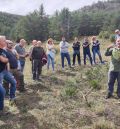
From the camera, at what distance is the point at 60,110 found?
30.5ft

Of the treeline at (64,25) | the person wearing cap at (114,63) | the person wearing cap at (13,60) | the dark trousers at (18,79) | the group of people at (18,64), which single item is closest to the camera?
the group of people at (18,64)

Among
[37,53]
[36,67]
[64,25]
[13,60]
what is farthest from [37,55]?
[64,25]

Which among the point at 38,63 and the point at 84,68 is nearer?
the point at 38,63

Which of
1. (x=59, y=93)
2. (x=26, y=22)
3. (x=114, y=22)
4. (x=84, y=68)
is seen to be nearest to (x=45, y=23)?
(x=26, y=22)

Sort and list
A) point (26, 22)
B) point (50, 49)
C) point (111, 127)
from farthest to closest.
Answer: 1. point (26, 22)
2. point (50, 49)
3. point (111, 127)

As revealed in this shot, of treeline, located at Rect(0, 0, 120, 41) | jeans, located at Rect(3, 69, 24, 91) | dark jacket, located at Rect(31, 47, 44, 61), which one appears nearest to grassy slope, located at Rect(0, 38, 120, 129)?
jeans, located at Rect(3, 69, 24, 91)

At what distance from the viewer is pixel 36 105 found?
388 inches

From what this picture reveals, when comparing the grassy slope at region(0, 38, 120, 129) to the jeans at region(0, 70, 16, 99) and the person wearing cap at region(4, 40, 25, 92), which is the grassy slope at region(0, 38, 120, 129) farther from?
the person wearing cap at region(4, 40, 25, 92)

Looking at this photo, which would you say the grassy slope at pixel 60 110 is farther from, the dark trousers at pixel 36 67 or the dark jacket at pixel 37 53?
the dark jacket at pixel 37 53

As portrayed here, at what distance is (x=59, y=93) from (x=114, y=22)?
5921 centimetres

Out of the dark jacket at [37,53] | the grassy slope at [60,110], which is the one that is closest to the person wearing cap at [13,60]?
Answer: the grassy slope at [60,110]

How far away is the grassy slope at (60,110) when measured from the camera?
821 cm

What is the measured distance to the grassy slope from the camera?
26.9 ft

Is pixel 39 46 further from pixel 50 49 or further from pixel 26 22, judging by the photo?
pixel 26 22
